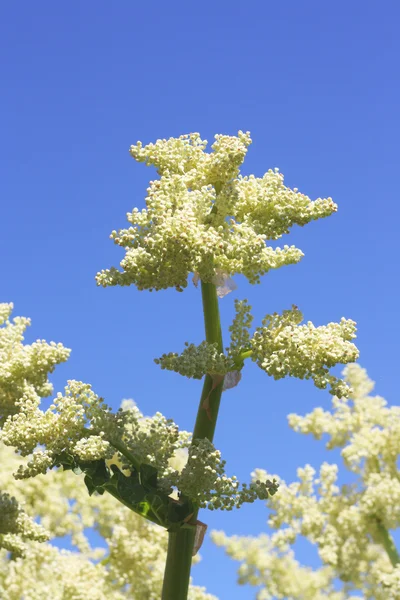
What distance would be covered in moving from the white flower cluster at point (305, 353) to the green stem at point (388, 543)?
868 cm

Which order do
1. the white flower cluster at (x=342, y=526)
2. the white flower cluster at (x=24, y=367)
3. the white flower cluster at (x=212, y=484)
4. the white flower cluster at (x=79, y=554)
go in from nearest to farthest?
1. the white flower cluster at (x=212, y=484)
2. the white flower cluster at (x=24, y=367)
3. the white flower cluster at (x=79, y=554)
4. the white flower cluster at (x=342, y=526)

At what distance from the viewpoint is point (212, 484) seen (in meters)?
4.45

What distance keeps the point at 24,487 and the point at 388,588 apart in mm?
6259

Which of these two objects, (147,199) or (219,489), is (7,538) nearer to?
(219,489)

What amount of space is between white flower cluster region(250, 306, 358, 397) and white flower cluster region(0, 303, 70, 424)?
222 cm

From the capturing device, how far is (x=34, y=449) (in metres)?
5.17

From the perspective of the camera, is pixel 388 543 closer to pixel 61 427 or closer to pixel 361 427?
pixel 361 427

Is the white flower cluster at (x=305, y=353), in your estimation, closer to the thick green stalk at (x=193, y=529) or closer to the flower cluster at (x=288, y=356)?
the flower cluster at (x=288, y=356)

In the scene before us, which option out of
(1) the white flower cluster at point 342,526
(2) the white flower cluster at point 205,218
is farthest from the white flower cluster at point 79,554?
(2) the white flower cluster at point 205,218

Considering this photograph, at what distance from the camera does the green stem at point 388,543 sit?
1234 centimetres

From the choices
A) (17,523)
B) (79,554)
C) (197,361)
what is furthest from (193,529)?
(79,554)

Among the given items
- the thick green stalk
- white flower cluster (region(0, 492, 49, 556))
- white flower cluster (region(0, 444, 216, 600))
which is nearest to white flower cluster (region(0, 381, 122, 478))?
the thick green stalk

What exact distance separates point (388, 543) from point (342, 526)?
2.83ft

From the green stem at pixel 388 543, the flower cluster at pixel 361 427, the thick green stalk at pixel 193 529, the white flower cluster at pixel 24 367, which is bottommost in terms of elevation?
the thick green stalk at pixel 193 529
